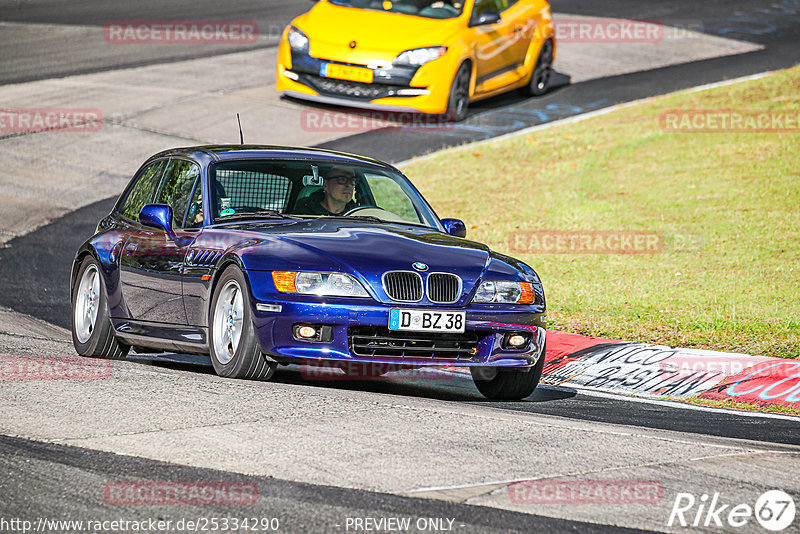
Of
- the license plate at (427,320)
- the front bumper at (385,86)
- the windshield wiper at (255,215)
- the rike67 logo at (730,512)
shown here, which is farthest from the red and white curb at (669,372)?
the front bumper at (385,86)

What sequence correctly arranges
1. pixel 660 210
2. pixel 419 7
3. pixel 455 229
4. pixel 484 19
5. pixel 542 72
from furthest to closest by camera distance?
pixel 542 72 → pixel 419 7 → pixel 484 19 → pixel 660 210 → pixel 455 229

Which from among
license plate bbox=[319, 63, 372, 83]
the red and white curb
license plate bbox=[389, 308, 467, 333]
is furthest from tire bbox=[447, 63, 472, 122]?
license plate bbox=[389, 308, 467, 333]

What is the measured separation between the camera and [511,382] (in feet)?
26.7

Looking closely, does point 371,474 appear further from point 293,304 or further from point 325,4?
point 325,4

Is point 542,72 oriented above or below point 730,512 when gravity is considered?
below

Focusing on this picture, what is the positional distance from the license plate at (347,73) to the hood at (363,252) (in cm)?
981

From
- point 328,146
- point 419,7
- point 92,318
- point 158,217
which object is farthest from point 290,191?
point 419,7

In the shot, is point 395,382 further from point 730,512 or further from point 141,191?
point 730,512

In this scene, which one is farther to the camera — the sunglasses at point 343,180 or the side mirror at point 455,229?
the side mirror at point 455,229

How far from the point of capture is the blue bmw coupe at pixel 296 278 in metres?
7.25

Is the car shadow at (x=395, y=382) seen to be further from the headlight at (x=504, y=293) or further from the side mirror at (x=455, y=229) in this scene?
the side mirror at (x=455, y=229)

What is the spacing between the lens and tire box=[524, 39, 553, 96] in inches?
821

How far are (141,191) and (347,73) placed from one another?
28.1 feet

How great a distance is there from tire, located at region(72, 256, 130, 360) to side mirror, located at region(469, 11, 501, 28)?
33.8ft
